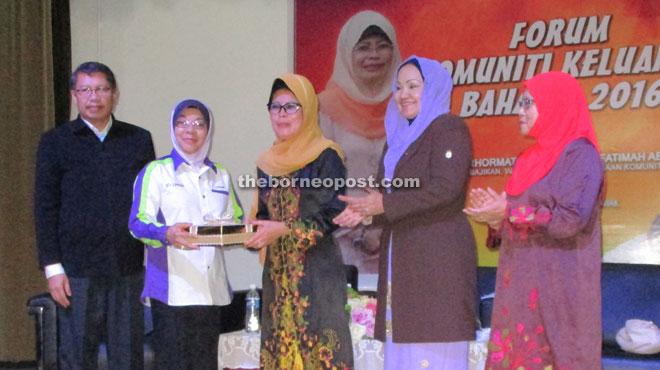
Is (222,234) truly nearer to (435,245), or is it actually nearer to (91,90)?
(435,245)

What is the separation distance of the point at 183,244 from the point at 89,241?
482 mm

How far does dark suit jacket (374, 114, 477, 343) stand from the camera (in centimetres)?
178

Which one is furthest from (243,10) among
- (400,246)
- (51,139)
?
(400,246)

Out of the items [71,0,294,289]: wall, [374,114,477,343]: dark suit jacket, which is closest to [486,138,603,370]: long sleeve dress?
[374,114,477,343]: dark suit jacket

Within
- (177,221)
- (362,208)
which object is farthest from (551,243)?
(177,221)

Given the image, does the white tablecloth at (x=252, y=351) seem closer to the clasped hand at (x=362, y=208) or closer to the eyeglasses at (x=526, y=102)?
the clasped hand at (x=362, y=208)

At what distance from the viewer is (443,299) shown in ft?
5.85

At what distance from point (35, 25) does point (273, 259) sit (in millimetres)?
3082

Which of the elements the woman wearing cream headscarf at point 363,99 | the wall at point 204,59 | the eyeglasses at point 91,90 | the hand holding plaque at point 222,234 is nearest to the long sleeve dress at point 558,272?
the hand holding plaque at point 222,234

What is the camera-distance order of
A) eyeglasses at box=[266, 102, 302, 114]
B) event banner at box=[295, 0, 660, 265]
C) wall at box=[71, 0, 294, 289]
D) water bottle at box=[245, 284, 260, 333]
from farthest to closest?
wall at box=[71, 0, 294, 289] < event banner at box=[295, 0, 660, 265] < water bottle at box=[245, 284, 260, 333] < eyeglasses at box=[266, 102, 302, 114]

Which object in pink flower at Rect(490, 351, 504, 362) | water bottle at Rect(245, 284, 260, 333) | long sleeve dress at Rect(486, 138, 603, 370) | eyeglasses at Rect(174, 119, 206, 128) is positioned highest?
eyeglasses at Rect(174, 119, 206, 128)

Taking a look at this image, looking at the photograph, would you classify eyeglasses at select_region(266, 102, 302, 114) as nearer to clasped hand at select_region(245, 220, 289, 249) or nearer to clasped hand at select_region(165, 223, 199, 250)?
clasped hand at select_region(245, 220, 289, 249)

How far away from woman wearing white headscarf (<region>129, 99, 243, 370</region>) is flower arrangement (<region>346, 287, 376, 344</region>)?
92 cm

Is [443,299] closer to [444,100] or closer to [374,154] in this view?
[444,100]
